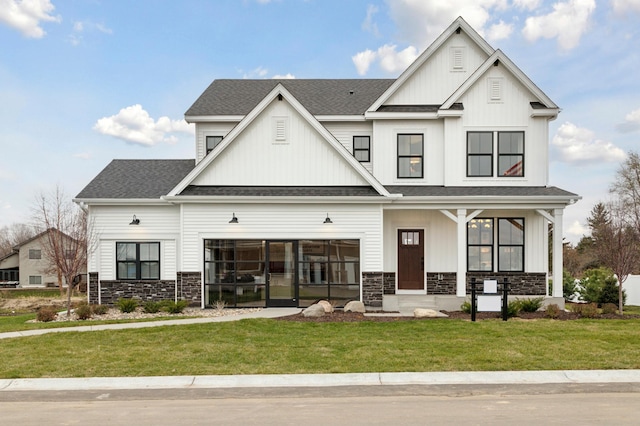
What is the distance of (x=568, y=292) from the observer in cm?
2331

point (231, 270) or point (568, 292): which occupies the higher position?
point (231, 270)

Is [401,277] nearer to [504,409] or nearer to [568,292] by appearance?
[568,292]

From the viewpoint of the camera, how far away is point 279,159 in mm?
17578

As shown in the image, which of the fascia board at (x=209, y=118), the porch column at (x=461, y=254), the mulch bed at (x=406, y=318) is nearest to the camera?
the mulch bed at (x=406, y=318)

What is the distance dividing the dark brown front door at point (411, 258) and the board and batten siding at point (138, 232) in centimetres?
872

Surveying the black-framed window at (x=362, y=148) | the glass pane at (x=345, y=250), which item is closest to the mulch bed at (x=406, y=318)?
the glass pane at (x=345, y=250)

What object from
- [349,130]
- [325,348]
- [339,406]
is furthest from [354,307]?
[339,406]

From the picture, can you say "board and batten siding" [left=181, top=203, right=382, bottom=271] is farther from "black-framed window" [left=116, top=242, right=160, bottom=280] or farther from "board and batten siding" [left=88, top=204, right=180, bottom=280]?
"black-framed window" [left=116, top=242, right=160, bottom=280]

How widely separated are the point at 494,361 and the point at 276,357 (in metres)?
4.39

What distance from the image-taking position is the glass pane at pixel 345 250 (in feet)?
56.8

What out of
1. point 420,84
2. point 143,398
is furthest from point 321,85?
point 143,398

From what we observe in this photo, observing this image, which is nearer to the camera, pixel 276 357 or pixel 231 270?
pixel 276 357

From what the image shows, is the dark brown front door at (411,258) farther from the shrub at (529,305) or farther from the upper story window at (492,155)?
the shrub at (529,305)

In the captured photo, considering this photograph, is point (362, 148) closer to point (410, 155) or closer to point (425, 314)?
point (410, 155)
